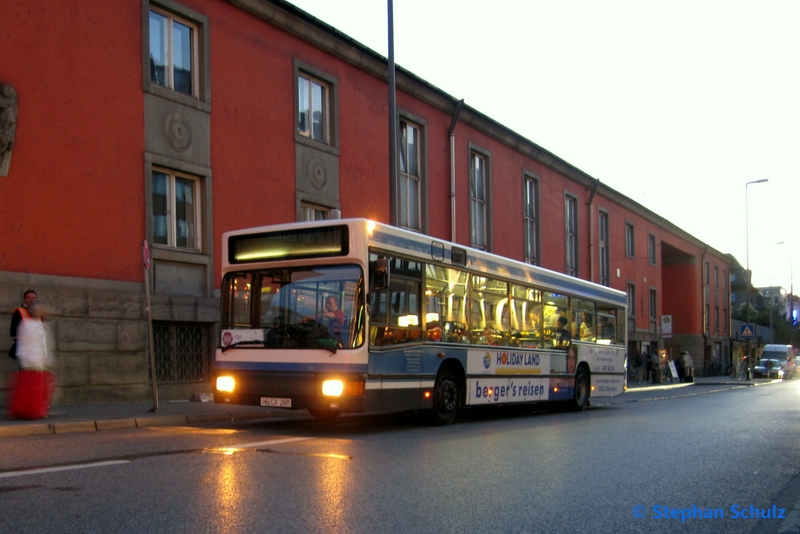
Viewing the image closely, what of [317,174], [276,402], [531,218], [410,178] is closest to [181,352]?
[317,174]

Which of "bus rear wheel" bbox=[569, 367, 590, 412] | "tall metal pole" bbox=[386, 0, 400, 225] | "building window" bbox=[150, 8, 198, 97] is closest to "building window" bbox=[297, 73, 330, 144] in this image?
"building window" bbox=[150, 8, 198, 97]

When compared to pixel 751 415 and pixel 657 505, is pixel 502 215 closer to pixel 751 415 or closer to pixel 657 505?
pixel 751 415

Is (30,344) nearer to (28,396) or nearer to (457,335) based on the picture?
(28,396)

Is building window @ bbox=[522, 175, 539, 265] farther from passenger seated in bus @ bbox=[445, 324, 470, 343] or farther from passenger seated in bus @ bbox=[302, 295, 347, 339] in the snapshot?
passenger seated in bus @ bbox=[302, 295, 347, 339]

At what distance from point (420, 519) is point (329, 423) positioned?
24.8 ft

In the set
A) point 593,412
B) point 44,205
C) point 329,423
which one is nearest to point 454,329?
point 329,423

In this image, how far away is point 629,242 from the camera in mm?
46969

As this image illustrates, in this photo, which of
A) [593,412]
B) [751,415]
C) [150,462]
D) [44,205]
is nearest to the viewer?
[150,462]

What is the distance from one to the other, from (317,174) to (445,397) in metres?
9.71

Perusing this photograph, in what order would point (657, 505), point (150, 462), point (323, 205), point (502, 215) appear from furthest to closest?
1. point (502, 215)
2. point (323, 205)
3. point (150, 462)
4. point (657, 505)

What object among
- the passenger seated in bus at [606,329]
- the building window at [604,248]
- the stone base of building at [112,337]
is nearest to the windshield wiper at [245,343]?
the stone base of building at [112,337]

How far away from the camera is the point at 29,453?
850cm

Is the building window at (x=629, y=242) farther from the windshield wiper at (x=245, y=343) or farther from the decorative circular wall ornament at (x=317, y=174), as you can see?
the windshield wiper at (x=245, y=343)

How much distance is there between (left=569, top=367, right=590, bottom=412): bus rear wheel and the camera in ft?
58.7
